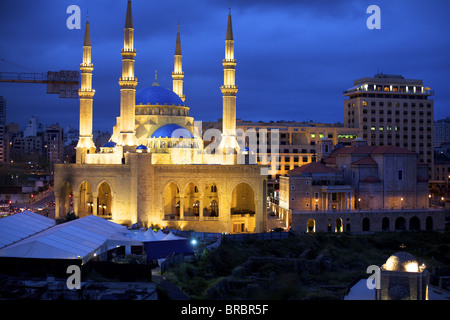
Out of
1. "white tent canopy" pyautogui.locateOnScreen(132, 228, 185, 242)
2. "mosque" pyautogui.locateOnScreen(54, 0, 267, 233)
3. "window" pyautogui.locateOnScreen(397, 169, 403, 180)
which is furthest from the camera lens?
"window" pyautogui.locateOnScreen(397, 169, 403, 180)

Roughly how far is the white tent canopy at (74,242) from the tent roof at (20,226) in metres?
1.38

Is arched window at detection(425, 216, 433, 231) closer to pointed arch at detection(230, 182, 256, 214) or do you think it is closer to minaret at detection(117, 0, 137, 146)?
pointed arch at detection(230, 182, 256, 214)

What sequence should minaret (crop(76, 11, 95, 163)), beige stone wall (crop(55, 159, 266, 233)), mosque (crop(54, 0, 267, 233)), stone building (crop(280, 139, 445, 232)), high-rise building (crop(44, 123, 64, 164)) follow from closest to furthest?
beige stone wall (crop(55, 159, 266, 233)) < mosque (crop(54, 0, 267, 233)) < minaret (crop(76, 11, 95, 163)) < stone building (crop(280, 139, 445, 232)) < high-rise building (crop(44, 123, 64, 164))

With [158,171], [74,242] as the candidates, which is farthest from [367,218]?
[74,242]

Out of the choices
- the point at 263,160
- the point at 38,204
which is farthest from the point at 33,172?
the point at 263,160

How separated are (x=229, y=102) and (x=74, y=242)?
2361 centimetres

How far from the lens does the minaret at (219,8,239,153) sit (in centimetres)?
5031

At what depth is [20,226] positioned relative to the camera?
122ft

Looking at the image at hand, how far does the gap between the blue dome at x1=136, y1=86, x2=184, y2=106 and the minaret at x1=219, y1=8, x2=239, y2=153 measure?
6338mm

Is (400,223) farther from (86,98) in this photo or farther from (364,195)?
(86,98)

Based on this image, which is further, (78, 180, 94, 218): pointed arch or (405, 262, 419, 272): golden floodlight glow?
(78, 180, 94, 218): pointed arch

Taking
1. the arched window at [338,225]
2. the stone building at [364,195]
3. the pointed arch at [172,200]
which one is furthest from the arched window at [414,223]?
the pointed arch at [172,200]

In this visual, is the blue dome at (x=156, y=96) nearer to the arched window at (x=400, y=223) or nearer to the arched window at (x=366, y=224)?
the arched window at (x=366, y=224)

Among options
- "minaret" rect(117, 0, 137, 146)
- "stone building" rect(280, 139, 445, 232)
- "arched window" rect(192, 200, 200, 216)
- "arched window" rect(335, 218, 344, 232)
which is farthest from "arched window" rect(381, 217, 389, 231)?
"minaret" rect(117, 0, 137, 146)
